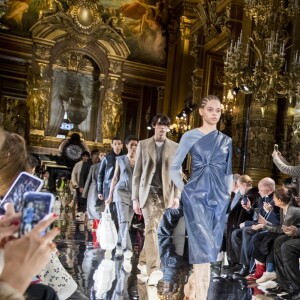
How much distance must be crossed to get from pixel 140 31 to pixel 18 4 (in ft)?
16.7

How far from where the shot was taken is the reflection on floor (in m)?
4.40

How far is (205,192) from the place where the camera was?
13.1 ft

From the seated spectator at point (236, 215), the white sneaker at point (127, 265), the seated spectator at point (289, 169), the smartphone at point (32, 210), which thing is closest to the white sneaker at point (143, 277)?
the white sneaker at point (127, 265)

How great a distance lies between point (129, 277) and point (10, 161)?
330cm

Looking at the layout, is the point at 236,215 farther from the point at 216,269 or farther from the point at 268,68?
the point at 268,68

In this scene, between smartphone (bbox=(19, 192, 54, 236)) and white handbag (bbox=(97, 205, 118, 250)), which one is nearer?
smartphone (bbox=(19, 192, 54, 236))

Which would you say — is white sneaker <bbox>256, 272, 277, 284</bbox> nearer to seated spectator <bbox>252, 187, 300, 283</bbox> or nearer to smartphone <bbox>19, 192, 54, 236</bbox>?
seated spectator <bbox>252, 187, 300, 283</bbox>

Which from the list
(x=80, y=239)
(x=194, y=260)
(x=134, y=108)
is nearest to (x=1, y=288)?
(x=194, y=260)

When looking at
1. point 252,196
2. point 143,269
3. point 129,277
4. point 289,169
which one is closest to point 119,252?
point 143,269

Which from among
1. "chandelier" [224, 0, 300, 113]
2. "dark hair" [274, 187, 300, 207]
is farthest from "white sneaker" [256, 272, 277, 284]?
"chandelier" [224, 0, 300, 113]

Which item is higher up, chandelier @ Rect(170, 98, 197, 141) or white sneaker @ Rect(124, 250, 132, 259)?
chandelier @ Rect(170, 98, 197, 141)

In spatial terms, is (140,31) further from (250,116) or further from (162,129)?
(162,129)

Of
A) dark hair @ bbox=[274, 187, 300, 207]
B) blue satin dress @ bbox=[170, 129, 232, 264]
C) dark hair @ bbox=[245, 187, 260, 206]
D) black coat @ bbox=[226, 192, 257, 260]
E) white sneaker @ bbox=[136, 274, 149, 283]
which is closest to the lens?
blue satin dress @ bbox=[170, 129, 232, 264]

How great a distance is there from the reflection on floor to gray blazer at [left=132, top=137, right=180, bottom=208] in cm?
81
